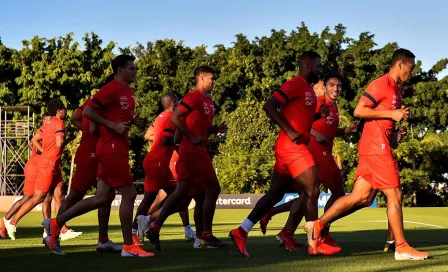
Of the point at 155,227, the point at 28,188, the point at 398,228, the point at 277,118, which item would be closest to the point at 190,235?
the point at 155,227

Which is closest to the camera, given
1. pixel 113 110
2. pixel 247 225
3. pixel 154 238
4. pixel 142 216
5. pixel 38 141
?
pixel 247 225

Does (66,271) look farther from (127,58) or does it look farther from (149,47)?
(149,47)

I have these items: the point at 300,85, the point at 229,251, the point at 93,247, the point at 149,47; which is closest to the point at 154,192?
the point at 93,247

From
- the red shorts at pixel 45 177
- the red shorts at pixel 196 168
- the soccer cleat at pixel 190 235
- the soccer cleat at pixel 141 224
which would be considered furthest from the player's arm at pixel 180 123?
the red shorts at pixel 45 177

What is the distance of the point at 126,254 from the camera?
10625mm

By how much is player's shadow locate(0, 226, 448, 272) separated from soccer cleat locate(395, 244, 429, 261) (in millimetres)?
128

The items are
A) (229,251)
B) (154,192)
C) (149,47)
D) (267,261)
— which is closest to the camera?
(267,261)

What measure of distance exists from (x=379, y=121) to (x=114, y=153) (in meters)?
3.19

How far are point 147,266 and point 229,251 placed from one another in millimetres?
2471

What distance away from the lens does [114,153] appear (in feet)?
35.1

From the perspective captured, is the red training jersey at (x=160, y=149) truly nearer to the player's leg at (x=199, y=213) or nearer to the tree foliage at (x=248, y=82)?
the player's leg at (x=199, y=213)

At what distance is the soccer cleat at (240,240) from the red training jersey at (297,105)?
1.12 m

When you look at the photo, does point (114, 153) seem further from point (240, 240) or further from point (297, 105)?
point (297, 105)

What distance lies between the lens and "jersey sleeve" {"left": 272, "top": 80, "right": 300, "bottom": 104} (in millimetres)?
10520
